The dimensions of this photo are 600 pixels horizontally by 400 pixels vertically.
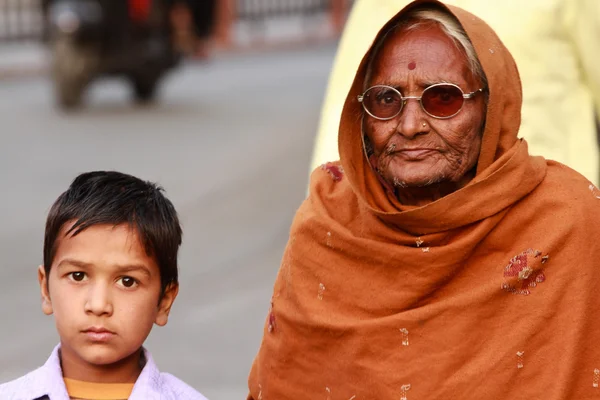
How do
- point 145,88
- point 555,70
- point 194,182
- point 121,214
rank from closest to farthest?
point 121,214 → point 555,70 → point 194,182 → point 145,88

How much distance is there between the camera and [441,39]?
348 centimetres

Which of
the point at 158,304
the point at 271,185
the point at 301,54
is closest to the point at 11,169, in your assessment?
the point at 271,185

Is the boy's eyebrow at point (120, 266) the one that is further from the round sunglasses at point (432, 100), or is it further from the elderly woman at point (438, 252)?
the round sunglasses at point (432, 100)

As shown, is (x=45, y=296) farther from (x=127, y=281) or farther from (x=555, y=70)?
(x=555, y=70)

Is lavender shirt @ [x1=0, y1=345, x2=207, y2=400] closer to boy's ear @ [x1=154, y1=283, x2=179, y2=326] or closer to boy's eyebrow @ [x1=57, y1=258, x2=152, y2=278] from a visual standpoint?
boy's ear @ [x1=154, y1=283, x2=179, y2=326]

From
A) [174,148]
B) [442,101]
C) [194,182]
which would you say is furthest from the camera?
[174,148]

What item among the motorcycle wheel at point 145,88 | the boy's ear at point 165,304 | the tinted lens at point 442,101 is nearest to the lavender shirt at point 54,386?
the boy's ear at point 165,304

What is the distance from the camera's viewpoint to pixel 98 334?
10.4ft

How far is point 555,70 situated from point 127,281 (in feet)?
5.46

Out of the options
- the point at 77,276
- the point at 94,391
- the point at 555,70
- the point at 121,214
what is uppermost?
the point at 555,70

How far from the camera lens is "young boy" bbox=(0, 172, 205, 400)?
3174 mm

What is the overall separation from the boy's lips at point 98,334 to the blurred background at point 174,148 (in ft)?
9.20

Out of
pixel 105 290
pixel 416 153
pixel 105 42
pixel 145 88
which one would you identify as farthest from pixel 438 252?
pixel 145 88

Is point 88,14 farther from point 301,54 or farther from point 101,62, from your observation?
point 301,54
